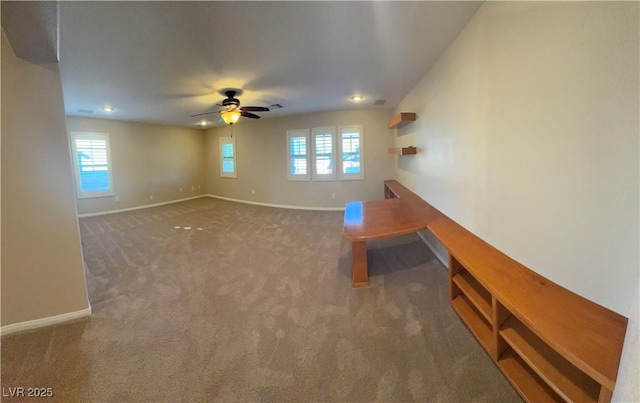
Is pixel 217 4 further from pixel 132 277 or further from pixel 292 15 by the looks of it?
pixel 132 277

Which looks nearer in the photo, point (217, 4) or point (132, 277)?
point (217, 4)

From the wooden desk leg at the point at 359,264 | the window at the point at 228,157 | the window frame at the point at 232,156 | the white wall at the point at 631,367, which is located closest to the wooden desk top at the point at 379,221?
the wooden desk leg at the point at 359,264

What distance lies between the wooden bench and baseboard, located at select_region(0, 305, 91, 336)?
9.86 feet

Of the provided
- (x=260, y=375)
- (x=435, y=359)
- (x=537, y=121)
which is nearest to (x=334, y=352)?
(x=260, y=375)

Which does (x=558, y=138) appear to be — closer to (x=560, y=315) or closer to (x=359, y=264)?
(x=560, y=315)

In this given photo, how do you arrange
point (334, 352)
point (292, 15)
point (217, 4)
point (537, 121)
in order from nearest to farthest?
point (537, 121)
point (334, 352)
point (217, 4)
point (292, 15)

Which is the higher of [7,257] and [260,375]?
[7,257]

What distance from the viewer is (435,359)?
158 centimetres

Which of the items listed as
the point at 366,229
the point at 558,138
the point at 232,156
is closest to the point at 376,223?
the point at 366,229

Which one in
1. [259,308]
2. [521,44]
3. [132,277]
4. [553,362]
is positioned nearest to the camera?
[553,362]

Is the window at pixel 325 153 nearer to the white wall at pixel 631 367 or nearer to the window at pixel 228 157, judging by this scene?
the window at pixel 228 157

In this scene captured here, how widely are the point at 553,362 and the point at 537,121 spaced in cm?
121

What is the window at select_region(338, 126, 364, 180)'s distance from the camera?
5961 mm

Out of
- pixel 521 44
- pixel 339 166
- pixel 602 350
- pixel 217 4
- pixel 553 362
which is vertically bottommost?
pixel 553 362
